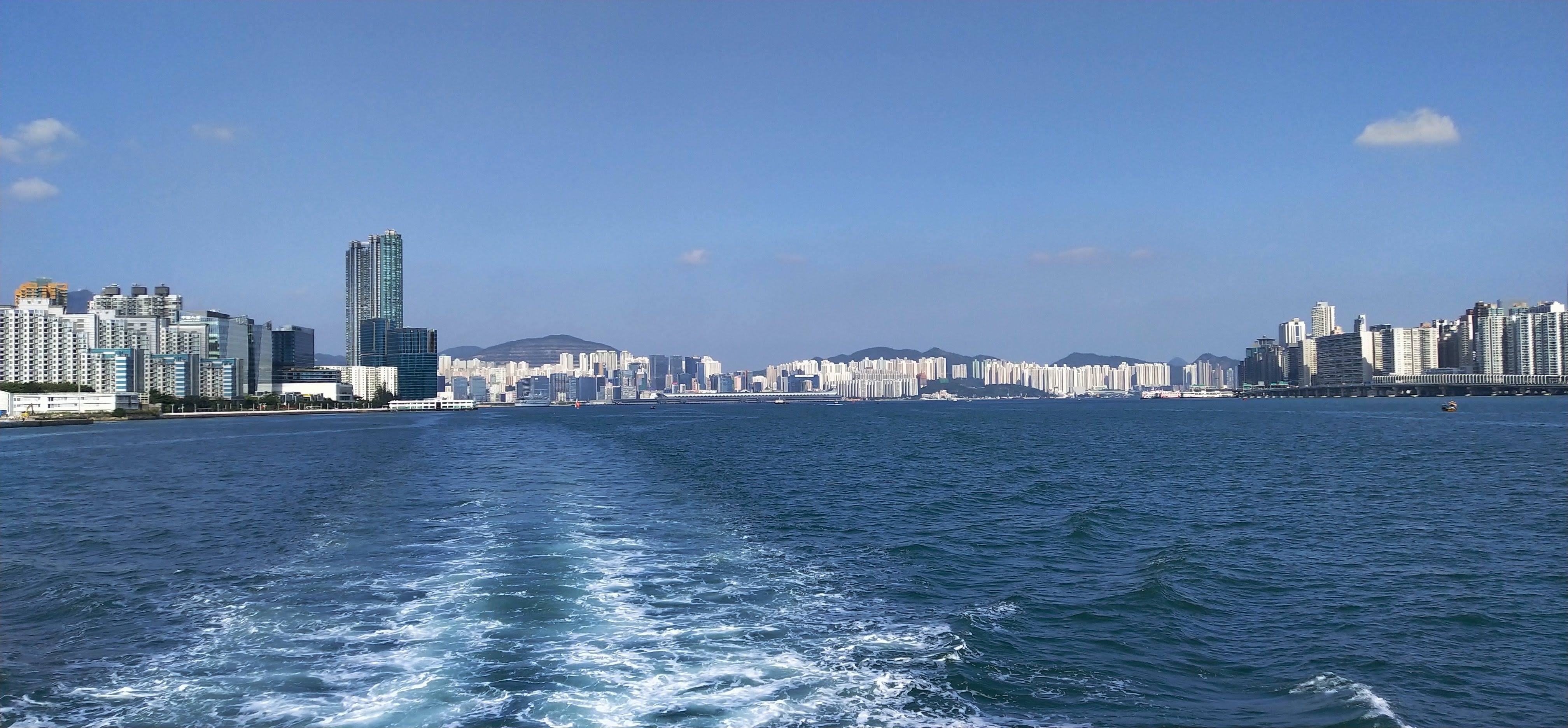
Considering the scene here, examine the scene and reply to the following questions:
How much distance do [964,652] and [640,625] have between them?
3110mm

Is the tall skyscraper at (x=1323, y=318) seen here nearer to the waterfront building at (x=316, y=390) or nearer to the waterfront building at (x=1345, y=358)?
the waterfront building at (x=1345, y=358)

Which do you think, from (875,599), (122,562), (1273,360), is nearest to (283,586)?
(122,562)

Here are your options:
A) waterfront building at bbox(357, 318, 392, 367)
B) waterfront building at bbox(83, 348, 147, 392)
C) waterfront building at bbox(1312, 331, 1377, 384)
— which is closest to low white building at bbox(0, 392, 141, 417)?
waterfront building at bbox(83, 348, 147, 392)

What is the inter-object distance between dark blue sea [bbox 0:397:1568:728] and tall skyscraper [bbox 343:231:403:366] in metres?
180

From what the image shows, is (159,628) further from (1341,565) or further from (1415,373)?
(1415,373)

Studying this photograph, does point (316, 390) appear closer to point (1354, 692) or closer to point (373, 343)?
point (373, 343)

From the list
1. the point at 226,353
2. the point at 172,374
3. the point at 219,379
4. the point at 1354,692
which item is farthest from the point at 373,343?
the point at 1354,692

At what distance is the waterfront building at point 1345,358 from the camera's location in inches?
5433

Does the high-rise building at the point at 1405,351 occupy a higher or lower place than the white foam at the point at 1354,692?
higher

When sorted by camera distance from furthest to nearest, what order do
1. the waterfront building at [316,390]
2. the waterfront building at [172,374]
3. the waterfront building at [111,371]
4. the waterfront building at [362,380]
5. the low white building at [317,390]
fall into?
the waterfront building at [362,380], the low white building at [317,390], the waterfront building at [316,390], the waterfront building at [172,374], the waterfront building at [111,371]

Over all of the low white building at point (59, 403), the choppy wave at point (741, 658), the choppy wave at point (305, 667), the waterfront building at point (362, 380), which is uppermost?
the waterfront building at point (362, 380)

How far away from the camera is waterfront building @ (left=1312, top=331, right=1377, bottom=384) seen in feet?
453

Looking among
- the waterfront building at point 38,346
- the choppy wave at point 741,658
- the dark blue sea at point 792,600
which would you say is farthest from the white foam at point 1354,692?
the waterfront building at point 38,346

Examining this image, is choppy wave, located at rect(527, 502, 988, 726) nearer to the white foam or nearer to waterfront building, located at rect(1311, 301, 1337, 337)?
the white foam
